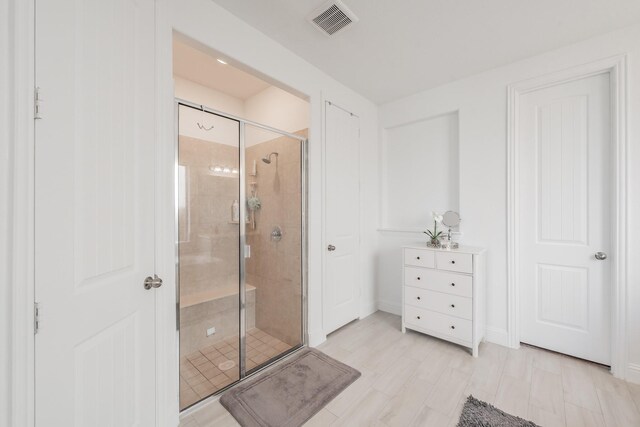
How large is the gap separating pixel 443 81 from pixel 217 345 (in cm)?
329

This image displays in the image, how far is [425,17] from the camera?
1835mm

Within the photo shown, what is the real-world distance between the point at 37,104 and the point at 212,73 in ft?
7.70

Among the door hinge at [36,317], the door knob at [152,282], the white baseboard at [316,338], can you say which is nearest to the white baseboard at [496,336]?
the white baseboard at [316,338]

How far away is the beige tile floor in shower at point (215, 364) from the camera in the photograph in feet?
5.70

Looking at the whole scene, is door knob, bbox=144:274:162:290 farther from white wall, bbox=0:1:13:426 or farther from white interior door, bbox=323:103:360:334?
white interior door, bbox=323:103:360:334

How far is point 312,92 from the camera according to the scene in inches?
95.5

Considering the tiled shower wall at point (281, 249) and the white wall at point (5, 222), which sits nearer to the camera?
the white wall at point (5, 222)

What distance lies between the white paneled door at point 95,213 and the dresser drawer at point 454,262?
89.2 inches

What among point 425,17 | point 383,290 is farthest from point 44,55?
point 383,290

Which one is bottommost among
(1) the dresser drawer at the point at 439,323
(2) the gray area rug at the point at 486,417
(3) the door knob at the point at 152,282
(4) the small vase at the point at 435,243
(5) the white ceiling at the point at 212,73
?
(2) the gray area rug at the point at 486,417

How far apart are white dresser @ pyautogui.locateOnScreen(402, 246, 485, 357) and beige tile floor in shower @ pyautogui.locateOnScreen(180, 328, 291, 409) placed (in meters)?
1.35

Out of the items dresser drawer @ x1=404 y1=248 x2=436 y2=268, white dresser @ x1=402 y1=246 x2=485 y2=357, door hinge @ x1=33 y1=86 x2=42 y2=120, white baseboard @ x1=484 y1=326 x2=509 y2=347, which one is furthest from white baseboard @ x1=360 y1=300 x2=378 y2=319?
door hinge @ x1=33 y1=86 x2=42 y2=120

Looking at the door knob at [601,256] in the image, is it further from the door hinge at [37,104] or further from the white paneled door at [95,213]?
the door hinge at [37,104]

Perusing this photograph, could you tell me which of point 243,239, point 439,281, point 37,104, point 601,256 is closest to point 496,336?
point 439,281
